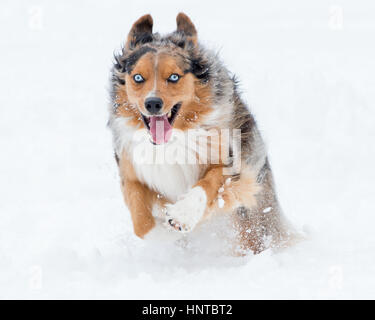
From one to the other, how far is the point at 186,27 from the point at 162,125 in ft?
3.37

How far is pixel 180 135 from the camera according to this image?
16.8 feet

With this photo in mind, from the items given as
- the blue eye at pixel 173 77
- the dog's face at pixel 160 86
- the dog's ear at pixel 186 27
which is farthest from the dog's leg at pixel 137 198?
the dog's ear at pixel 186 27

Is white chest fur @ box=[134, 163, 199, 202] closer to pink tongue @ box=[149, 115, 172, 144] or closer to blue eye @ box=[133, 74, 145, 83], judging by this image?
pink tongue @ box=[149, 115, 172, 144]

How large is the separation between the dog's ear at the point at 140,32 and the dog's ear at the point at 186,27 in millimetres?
265

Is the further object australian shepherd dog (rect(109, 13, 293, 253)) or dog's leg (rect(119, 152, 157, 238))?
dog's leg (rect(119, 152, 157, 238))

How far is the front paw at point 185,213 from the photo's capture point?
4785 millimetres

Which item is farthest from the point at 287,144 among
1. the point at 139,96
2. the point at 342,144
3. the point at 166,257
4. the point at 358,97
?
the point at 139,96

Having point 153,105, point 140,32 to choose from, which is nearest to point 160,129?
point 153,105

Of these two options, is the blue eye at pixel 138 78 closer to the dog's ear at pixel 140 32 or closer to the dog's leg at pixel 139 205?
the dog's ear at pixel 140 32

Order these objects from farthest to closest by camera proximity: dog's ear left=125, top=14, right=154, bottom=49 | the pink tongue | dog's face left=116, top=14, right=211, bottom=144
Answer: dog's ear left=125, top=14, right=154, bottom=49 < the pink tongue < dog's face left=116, top=14, right=211, bottom=144

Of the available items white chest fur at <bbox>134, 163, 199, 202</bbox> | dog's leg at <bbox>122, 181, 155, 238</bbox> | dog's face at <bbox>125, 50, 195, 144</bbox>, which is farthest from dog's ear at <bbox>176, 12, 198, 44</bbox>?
dog's leg at <bbox>122, 181, 155, 238</bbox>

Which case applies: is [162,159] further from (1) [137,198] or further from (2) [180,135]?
(1) [137,198]

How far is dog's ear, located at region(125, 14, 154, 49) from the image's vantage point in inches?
203

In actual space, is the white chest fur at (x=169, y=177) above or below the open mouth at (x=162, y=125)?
below
